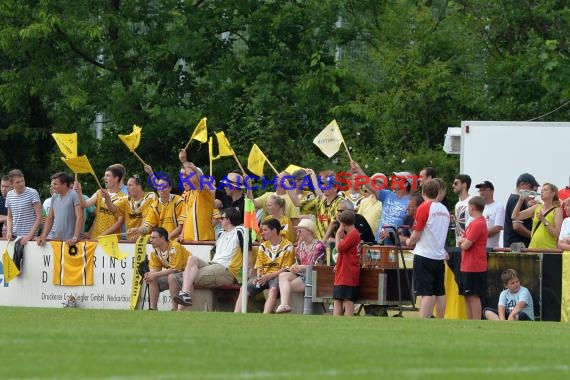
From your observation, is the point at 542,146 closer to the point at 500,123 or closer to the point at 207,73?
the point at 500,123

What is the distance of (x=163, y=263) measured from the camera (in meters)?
20.4

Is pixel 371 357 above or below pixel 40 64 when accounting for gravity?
below

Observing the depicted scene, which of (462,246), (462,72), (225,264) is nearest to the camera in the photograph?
(462,246)

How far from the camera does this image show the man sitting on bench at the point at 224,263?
65.3 ft

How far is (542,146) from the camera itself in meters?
24.3

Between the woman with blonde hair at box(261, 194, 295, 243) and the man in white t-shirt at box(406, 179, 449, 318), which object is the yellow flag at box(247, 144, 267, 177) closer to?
the woman with blonde hair at box(261, 194, 295, 243)

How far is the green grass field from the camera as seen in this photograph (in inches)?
376

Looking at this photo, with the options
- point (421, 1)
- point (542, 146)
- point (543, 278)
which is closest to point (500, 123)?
point (542, 146)

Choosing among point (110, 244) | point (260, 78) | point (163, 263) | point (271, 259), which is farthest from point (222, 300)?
point (260, 78)

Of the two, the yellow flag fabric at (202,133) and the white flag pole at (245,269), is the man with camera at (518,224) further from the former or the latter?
the yellow flag fabric at (202,133)

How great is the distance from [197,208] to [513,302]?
479cm

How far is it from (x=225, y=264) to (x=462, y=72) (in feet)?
48.0

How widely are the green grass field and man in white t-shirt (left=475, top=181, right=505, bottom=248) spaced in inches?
191

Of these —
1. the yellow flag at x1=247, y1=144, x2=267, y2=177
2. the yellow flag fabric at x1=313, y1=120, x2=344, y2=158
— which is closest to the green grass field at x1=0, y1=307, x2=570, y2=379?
the yellow flag fabric at x1=313, y1=120, x2=344, y2=158
